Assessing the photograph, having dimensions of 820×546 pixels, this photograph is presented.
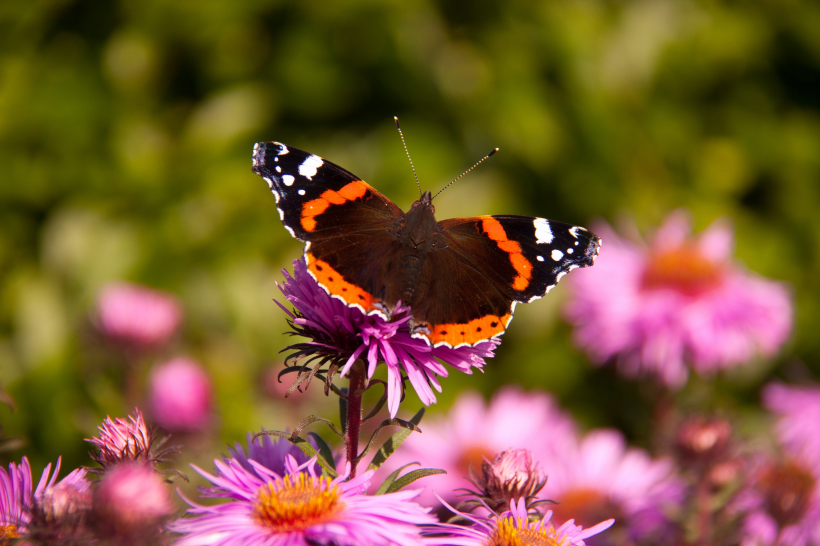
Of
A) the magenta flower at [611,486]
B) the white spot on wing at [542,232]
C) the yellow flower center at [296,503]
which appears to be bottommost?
the magenta flower at [611,486]

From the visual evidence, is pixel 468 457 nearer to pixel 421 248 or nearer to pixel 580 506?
pixel 580 506

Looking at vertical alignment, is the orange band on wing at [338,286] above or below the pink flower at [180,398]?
above

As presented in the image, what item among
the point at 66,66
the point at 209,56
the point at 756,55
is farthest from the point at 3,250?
the point at 756,55

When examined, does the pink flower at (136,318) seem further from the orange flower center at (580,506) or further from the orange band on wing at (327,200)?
the orange flower center at (580,506)

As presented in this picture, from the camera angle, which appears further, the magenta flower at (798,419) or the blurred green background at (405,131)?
the blurred green background at (405,131)

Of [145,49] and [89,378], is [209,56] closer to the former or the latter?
[145,49]

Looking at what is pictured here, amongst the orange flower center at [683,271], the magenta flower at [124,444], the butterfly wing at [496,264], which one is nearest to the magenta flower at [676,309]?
the orange flower center at [683,271]
